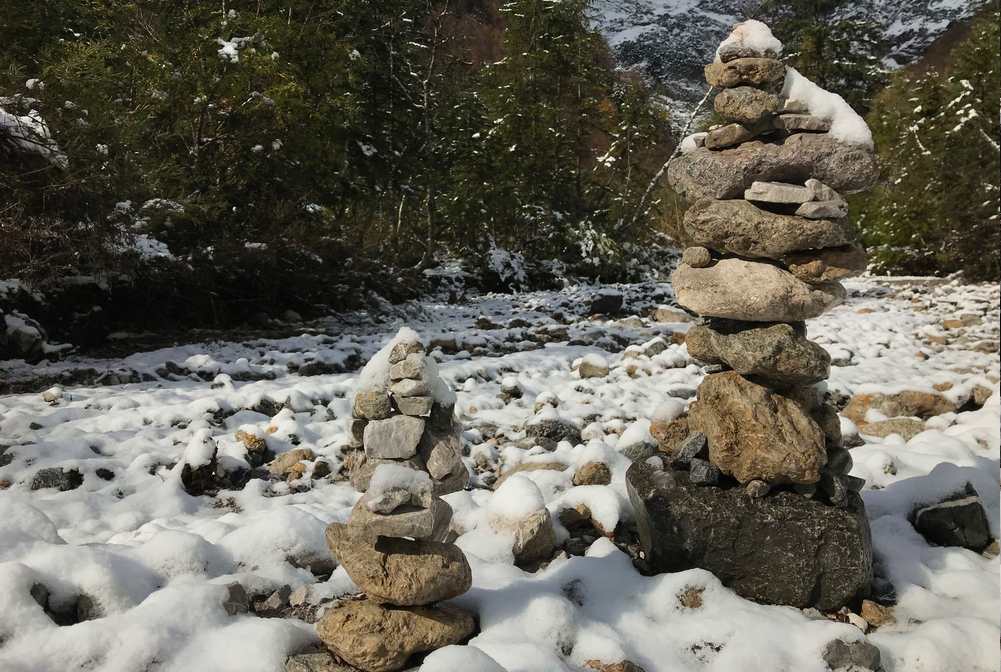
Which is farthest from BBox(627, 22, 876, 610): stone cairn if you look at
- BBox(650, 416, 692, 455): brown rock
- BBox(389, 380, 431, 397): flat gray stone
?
BBox(389, 380, 431, 397): flat gray stone

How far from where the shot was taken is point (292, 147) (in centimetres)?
976

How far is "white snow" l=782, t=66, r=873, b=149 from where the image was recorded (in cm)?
282

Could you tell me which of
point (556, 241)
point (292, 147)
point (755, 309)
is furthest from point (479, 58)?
point (755, 309)

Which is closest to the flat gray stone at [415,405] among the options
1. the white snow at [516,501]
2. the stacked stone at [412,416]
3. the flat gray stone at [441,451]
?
the stacked stone at [412,416]

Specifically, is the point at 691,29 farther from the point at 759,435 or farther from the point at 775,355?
the point at 759,435

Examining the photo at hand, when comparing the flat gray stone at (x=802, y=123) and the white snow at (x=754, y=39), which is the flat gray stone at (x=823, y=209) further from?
the white snow at (x=754, y=39)

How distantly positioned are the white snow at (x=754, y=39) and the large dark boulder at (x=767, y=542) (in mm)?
2200

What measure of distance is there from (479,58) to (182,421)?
54.9 ft

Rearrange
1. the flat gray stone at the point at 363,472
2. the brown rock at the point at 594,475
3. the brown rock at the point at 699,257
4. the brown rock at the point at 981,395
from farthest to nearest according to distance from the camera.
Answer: the brown rock at the point at 981,395
the flat gray stone at the point at 363,472
the brown rock at the point at 594,475
the brown rock at the point at 699,257

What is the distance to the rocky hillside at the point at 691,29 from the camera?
24.3 ft

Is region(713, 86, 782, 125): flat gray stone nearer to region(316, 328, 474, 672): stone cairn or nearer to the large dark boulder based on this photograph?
the large dark boulder

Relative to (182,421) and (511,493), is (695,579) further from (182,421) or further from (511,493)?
(182,421)

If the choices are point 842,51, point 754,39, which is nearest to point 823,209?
point 754,39

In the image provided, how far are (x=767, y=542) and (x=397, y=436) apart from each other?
7.29ft
